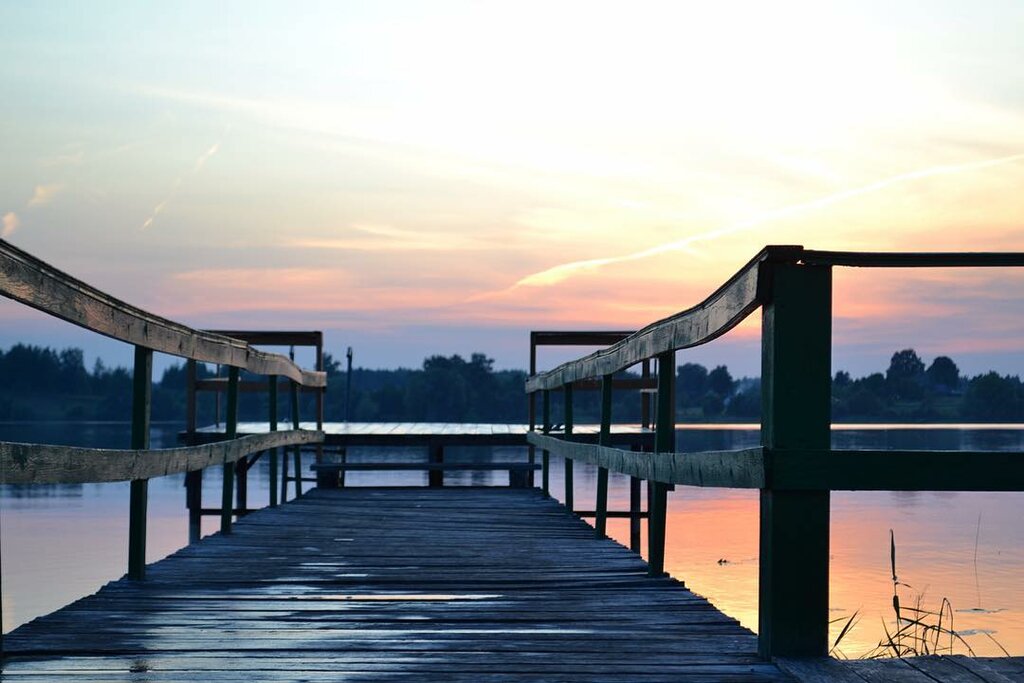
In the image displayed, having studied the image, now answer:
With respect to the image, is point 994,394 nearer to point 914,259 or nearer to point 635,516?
point 914,259

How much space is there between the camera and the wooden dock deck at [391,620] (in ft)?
11.1

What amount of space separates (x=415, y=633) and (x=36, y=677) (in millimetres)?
1209

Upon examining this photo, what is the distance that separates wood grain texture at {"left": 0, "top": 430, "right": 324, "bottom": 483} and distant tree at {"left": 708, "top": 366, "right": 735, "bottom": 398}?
245ft

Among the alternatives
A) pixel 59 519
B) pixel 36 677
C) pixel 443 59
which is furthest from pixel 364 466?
pixel 59 519

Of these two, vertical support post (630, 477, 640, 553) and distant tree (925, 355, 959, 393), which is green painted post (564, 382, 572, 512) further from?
vertical support post (630, 477, 640, 553)

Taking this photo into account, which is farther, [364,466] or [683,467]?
[364,466]

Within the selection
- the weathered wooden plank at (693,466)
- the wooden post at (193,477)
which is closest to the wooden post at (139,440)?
the weathered wooden plank at (693,466)

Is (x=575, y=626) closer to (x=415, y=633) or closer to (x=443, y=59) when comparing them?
(x=415, y=633)

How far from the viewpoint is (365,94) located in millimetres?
16922

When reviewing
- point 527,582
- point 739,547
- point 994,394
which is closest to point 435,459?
point 739,547

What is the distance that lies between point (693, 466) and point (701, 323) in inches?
20.4

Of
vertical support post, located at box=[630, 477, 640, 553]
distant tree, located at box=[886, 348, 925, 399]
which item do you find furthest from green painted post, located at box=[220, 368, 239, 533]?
vertical support post, located at box=[630, 477, 640, 553]

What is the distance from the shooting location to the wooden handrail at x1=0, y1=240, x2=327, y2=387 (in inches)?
142

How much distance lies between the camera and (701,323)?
4.21 meters
